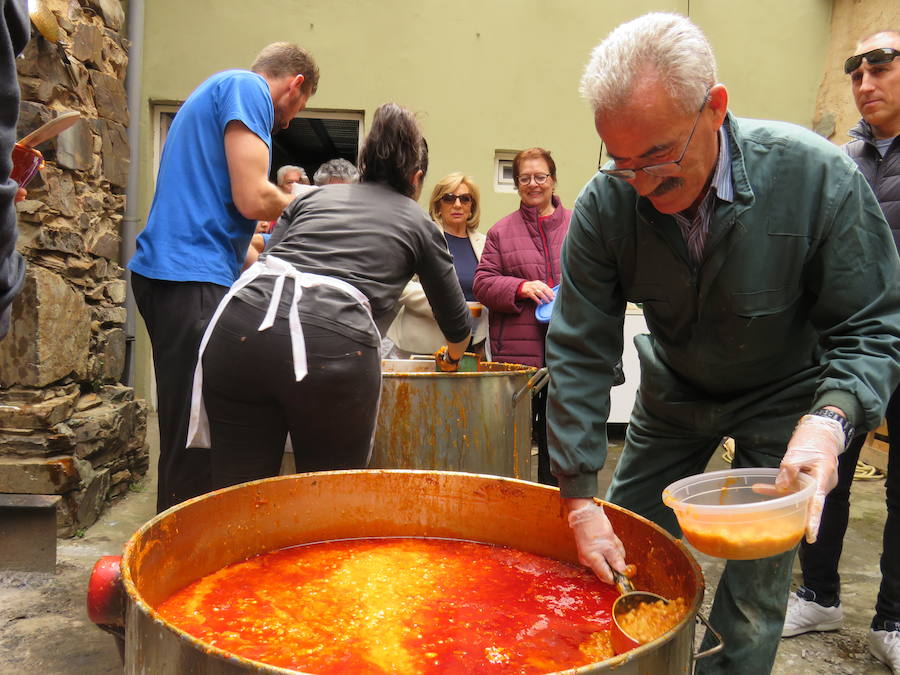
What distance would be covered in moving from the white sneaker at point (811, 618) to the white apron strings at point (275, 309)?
6.20ft

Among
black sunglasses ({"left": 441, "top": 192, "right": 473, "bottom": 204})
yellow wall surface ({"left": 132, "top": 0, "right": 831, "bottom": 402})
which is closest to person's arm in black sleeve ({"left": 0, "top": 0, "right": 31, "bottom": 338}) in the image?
black sunglasses ({"left": 441, "top": 192, "right": 473, "bottom": 204})

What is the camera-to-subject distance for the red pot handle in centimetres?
113

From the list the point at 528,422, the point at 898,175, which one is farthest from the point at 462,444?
the point at 898,175

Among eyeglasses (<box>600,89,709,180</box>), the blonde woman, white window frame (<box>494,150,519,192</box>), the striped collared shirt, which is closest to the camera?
eyeglasses (<box>600,89,709,180</box>)

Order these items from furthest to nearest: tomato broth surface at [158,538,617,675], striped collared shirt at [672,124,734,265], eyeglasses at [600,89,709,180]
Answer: striped collared shirt at [672,124,734,265] < eyeglasses at [600,89,709,180] < tomato broth surface at [158,538,617,675]

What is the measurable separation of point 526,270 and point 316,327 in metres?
2.13

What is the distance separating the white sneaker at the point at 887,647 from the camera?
2387 millimetres

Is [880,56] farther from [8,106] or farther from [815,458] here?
[8,106]

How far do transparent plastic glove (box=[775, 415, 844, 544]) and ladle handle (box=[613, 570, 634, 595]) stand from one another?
1.17ft

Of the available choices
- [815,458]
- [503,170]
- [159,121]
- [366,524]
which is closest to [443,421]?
[366,524]

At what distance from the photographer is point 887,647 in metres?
2.42

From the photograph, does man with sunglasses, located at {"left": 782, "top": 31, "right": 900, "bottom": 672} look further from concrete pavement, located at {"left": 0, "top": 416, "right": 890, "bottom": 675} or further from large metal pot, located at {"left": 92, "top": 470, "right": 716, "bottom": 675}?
large metal pot, located at {"left": 92, "top": 470, "right": 716, "bottom": 675}

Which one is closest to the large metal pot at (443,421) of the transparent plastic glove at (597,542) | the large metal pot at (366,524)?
the large metal pot at (366,524)

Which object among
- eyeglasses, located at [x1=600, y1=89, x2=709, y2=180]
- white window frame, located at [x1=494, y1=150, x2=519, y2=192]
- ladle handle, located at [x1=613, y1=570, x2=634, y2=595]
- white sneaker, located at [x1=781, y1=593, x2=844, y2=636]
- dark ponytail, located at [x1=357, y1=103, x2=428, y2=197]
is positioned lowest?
white sneaker, located at [x1=781, y1=593, x2=844, y2=636]
